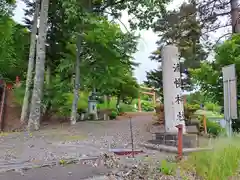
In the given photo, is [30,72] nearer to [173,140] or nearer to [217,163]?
[173,140]

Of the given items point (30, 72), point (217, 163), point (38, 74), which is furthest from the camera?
point (30, 72)

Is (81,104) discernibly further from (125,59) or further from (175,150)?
(175,150)

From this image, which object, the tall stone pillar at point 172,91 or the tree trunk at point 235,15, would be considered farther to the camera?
the tree trunk at point 235,15

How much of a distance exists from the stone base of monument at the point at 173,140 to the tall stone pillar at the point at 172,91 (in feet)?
0.60

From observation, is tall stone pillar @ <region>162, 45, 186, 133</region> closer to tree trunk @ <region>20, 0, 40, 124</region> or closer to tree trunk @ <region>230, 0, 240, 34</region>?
tree trunk @ <region>230, 0, 240, 34</region>

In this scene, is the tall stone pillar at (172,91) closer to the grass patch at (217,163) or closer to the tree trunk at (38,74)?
the grass patch at (217,163)

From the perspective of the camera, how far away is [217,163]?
3744 mm

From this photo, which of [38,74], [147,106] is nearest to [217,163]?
[38,74]

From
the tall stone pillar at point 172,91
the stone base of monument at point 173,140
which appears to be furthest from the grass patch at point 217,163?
the tall stone pillar at point 172,91

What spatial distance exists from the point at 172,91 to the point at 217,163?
2.93 m

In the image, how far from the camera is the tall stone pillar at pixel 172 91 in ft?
21.1

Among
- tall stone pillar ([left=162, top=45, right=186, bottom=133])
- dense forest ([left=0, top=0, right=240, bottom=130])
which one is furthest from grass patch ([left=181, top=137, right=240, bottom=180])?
dense forest ([left=0, top=0, right=240, bottom=130])

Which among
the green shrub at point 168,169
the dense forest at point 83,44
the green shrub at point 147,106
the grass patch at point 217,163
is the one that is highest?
the dense forest at point 83,44

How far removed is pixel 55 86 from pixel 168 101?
7.26 m
